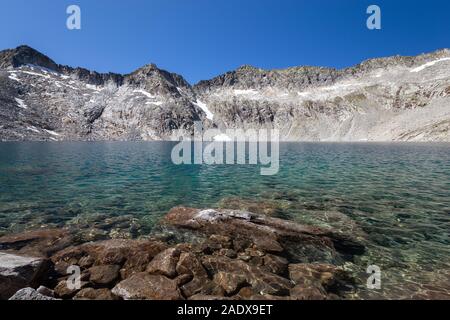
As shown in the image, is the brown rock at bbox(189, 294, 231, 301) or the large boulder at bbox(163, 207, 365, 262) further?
the large boulder at bbox(163, 207, 365, 262)

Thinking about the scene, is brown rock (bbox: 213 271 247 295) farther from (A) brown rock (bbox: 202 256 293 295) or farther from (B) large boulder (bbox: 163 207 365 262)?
(B) large boulder (bbox: 163 207 365 262)

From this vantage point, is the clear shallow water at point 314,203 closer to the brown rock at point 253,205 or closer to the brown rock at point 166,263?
the brown rock at point 253,205

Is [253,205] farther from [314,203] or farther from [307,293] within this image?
[307,293]

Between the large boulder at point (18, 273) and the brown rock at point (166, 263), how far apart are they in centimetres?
423

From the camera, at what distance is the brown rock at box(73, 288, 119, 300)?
972 cm

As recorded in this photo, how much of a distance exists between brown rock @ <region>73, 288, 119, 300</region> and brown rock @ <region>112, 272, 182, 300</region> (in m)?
0.20

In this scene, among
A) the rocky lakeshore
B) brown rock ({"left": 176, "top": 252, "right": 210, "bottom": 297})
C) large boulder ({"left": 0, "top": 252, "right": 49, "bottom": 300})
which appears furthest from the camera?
brown rock ({"left": 176, "top": 252, "right": 210, "bottom": 297})

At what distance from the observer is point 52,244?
48.1ft

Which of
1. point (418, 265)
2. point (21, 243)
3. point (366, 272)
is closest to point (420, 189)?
point (418, 265)

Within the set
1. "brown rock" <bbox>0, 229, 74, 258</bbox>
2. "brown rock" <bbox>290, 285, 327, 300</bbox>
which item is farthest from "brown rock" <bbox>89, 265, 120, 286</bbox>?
"brown rock" <bbox>290, 285, 327, 300</bbox>

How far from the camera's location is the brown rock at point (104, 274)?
35.6 feet

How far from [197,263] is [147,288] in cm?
252
